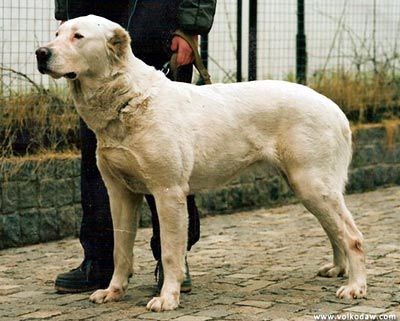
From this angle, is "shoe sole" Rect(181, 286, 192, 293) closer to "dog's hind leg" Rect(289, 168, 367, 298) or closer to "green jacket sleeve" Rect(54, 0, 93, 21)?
"dog's hind leg" Rect(289, 168, 367, 298)

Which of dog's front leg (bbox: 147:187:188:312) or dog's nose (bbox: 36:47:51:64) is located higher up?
dog's nose (bbox: 36:47:51:64)

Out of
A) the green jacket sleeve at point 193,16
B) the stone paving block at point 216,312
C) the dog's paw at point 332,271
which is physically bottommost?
the dog's paw at point 332,271

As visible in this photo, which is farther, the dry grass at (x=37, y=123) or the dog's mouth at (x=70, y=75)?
the dry grass at (x=37, y=123)

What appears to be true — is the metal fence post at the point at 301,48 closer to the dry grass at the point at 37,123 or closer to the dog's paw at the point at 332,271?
the dry grass at the point at 37,123

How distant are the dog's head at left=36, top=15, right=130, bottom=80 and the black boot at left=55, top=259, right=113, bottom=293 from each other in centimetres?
132

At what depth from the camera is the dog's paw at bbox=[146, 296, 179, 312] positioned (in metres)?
5.79

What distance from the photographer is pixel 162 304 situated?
580 centimetres

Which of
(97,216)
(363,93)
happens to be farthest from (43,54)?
(363,93)

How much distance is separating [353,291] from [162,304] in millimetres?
1073

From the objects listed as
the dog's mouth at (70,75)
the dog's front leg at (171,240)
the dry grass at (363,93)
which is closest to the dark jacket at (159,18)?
the dog's mouth at (70,75)

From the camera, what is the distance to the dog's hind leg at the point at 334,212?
619 centimetres

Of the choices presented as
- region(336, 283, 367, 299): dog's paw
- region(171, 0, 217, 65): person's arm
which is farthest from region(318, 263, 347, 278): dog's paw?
region(171, 0, 217, 65): person's arm

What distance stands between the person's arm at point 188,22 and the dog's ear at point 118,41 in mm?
565

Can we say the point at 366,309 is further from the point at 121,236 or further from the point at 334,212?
the point at 121,236
